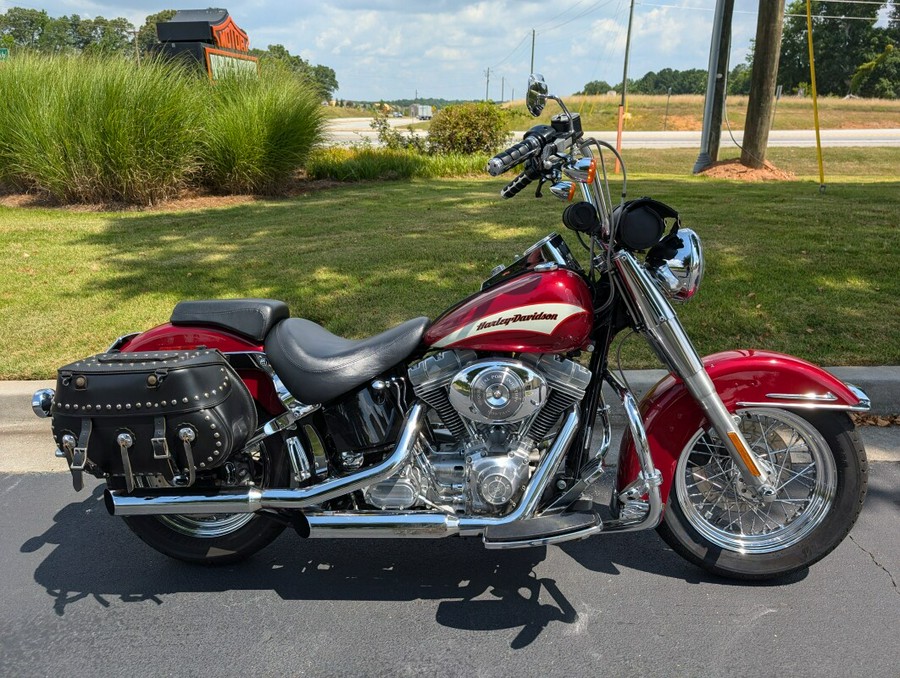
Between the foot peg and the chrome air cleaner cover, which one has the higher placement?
the chrome air cleaner cover

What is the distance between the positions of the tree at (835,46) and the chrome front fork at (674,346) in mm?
63320

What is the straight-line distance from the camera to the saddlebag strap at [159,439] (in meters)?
2.47

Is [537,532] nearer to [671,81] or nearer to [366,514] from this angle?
[366,514]

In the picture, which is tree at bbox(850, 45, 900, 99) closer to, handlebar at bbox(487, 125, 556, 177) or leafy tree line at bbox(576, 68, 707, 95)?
leafy tree line at bbox(576, 68, 707, 95)

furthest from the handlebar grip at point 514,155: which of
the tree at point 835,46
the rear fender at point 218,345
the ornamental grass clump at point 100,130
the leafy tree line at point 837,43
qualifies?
the tree at point 835,46

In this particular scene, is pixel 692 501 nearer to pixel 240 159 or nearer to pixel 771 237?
pixel 771 237

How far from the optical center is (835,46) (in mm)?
58844

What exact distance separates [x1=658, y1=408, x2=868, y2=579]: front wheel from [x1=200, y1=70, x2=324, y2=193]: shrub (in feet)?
29.7

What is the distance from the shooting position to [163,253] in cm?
718

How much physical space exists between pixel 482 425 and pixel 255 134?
900 cm

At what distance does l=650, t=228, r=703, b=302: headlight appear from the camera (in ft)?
8.41

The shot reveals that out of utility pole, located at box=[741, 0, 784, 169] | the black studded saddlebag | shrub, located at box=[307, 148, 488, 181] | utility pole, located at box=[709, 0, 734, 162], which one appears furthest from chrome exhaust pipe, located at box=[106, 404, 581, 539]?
utility pole, located at box=[709, 0, 734, 162]

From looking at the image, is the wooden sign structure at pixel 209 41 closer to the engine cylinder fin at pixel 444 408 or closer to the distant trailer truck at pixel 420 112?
the engine cylinder fin at pixel 444 408

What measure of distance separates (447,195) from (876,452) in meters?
7.10
